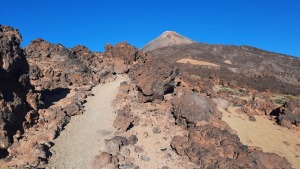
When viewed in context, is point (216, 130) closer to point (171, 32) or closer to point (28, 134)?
point (28, 134)

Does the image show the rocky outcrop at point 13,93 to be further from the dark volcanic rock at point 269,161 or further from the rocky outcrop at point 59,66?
the dark volcanic rock at point 269,161

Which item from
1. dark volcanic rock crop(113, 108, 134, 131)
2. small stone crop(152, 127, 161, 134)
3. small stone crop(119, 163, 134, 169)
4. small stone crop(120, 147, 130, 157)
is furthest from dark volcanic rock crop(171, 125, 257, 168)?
dark volcanic rock crop(113, 108, 134, 131)

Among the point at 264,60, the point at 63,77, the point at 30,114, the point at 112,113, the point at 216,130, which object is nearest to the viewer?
the point at 216,130

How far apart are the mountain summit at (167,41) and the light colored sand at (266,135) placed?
84.7 meters

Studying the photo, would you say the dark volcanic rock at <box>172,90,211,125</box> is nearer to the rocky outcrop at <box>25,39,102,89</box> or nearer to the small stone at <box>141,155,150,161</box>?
the small stone at <box>141,155,150,161</box>

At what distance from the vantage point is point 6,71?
21.9 meters

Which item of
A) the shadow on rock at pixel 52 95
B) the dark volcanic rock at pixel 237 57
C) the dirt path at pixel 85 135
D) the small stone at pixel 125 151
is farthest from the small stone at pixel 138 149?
the dark volcanic rock at pixel 237 57

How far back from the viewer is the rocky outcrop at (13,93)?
65.2ft

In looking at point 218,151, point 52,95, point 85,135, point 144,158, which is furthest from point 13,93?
point 218,151

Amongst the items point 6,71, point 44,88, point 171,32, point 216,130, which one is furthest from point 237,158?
point 171,32

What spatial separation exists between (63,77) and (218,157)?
20215 millimetres

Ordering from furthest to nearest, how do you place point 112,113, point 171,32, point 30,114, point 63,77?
1. point 171,32
2. point 63,77
3. point 112,113
4. point 30,114

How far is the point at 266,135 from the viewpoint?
27562mm

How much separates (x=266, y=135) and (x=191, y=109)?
7.29m
